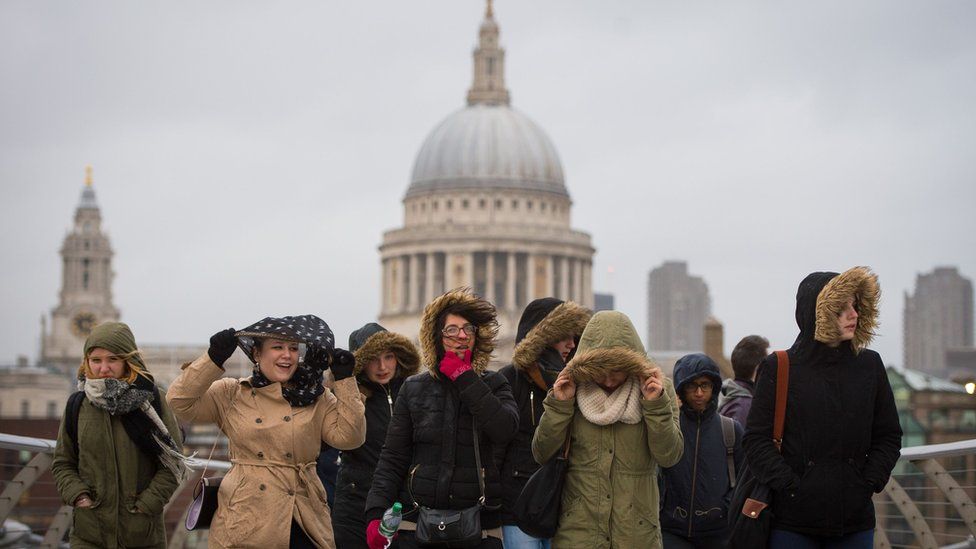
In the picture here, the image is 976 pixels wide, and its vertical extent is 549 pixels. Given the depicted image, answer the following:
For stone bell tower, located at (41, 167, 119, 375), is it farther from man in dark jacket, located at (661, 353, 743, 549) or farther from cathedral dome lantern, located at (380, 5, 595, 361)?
man in dark jacket, located at (661, 353, 743, 549)

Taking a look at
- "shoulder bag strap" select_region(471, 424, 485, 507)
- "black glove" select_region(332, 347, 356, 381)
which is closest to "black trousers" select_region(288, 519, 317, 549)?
"black glove" select_region(332, 347, 356, 381)

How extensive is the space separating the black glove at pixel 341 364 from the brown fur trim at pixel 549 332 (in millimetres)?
1146

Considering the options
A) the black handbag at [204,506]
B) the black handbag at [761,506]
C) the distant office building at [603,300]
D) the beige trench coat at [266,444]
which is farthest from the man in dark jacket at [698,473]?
the distant office building at [603,300]

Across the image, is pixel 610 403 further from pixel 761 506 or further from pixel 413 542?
pixel 413 542

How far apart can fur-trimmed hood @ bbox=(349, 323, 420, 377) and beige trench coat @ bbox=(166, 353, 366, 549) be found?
1.99 m

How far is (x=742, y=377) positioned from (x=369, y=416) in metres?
2.82

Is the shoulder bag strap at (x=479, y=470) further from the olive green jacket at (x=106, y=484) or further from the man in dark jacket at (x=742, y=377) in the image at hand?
the man in dark jacket at (x=742, y=377)

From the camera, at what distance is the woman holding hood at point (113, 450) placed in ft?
35.0

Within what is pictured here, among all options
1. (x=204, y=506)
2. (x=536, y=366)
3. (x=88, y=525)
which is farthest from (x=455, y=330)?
(x=88, y=525)

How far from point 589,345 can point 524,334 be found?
1646 millimetres

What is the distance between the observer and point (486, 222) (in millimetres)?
130625

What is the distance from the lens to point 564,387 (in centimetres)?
980

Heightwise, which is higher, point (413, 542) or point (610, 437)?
point (610, 437)

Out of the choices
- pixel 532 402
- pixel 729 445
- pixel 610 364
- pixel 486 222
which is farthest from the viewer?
pixel 486 222
